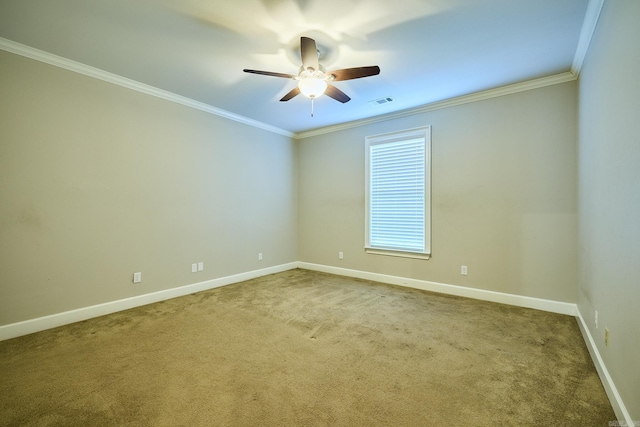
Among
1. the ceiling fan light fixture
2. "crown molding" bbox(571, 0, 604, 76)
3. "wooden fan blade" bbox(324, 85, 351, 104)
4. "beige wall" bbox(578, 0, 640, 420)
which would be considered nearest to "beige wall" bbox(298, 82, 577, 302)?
"crown molding" bbox(571, 0, 604, 76)

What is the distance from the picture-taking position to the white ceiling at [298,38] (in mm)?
2135

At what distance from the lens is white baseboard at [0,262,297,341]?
2617mm

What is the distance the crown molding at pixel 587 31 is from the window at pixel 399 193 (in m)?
1.68

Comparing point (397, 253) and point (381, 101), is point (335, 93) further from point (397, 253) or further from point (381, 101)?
point (397, 253)

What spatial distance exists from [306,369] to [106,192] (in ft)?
9.89

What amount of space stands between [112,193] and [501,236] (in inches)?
192

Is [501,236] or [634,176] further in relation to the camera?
[501,236]

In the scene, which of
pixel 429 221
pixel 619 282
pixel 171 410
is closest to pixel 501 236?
pixel 429 221

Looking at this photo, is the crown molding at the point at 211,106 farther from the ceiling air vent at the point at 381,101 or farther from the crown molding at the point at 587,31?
the ceiling air vent at the point at 381,101

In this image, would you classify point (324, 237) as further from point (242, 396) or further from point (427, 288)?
point (242, 396)

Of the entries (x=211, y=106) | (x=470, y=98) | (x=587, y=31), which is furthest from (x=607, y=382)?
(x=211, y=106)

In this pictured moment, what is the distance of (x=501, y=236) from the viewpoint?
11.6 ft

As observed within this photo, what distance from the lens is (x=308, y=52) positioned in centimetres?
228

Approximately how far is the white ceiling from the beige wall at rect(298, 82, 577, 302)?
471 mm
